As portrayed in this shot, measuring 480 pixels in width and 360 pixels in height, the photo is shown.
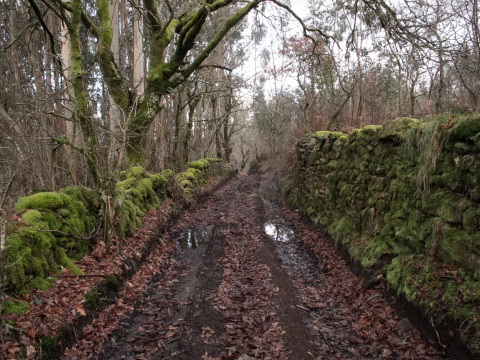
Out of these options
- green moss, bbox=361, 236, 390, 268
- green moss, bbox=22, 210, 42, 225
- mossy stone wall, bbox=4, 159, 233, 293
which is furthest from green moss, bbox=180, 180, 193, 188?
green moss, bbox=361, 236, 390, 268

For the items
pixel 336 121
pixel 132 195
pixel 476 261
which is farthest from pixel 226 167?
pixel 476 261

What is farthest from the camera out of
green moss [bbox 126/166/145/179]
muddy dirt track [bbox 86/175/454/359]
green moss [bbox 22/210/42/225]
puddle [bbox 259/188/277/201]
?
puddle [bbox 259/188/277/201]

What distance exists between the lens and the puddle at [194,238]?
764 centimetres

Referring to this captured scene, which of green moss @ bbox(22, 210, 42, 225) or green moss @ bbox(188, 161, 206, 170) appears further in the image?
green moss @ bbox(188, 161, 206, 170)

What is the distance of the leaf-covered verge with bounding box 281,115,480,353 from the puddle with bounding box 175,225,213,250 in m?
3.45

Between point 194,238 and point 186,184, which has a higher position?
point 186,184

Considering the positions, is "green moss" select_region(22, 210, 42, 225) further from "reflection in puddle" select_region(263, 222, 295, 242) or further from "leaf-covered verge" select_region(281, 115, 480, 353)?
"reflection in puddle" select_region(263, 222, 295, 242)

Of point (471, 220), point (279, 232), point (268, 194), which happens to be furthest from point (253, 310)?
point (268, 194)

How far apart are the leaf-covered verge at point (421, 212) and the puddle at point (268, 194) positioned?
782cm

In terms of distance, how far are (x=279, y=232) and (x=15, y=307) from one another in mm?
6968

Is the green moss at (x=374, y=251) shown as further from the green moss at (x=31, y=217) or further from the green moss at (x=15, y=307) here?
the green moss at (x=31, y=217)

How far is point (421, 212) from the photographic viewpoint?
426cm

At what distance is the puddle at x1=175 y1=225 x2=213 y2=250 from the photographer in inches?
301

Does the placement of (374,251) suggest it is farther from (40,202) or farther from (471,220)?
(40,202)
